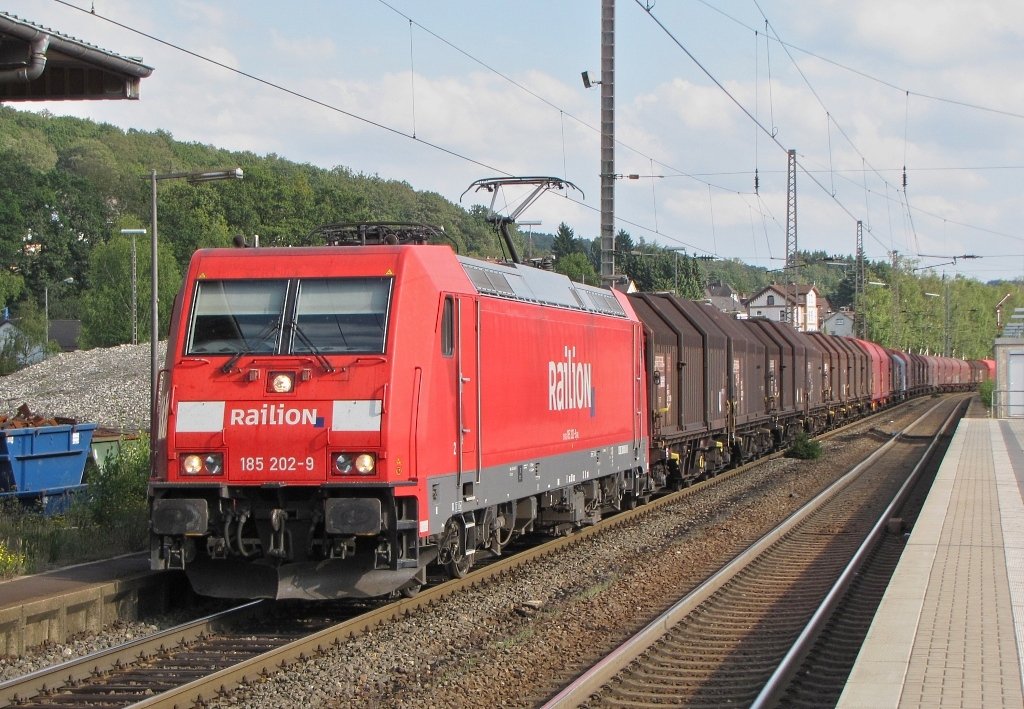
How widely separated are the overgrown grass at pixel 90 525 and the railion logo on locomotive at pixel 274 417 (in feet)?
10.0

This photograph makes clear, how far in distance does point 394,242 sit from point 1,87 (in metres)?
4.41

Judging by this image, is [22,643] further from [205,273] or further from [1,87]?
[1,87]

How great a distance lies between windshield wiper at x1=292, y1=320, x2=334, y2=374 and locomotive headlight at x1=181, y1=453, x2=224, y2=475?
121 cm

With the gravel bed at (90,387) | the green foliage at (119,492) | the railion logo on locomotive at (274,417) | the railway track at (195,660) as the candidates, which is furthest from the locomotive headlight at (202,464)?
the gravel bed at (90,387)

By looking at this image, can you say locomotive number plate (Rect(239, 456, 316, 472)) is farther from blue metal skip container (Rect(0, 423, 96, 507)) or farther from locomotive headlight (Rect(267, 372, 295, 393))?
blue metal skip container (Rect(0, 423, 96, 507))

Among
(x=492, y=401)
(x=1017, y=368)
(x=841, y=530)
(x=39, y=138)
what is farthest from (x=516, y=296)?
(x=39, y=138)

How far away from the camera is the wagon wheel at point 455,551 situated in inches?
443

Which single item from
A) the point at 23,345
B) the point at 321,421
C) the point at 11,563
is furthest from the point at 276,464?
the point at 23,345

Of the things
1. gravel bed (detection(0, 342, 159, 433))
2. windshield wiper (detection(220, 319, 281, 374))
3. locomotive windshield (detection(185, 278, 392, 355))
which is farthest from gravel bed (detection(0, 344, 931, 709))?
gravel bed (detection(0, 342, 159, 433))

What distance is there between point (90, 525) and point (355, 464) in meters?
6.39

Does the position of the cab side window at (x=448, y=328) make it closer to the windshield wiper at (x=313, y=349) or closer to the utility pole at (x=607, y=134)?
the windshield wiper at (x=313, y=349)

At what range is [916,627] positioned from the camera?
358 inches

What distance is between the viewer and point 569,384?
14.8 metres

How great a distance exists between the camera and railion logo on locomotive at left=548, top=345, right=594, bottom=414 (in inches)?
555
